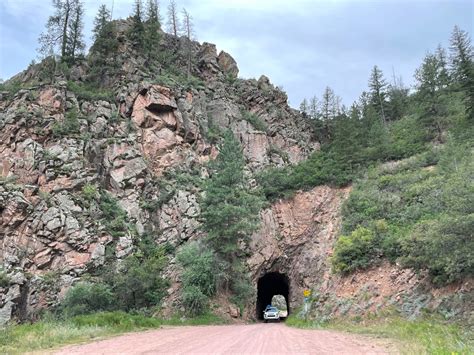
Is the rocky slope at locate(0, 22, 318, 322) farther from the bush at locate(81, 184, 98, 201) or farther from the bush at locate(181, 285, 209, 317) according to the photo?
the bush at locate(181, 285, 209, 317)

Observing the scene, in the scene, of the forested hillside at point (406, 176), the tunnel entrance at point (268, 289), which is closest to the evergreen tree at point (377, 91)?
the forested hillside at point (406, 176)

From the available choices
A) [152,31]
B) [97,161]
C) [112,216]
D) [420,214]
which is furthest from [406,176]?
[152,31]

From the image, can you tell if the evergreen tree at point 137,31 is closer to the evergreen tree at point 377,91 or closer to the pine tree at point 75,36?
the pine tree at point 75,36

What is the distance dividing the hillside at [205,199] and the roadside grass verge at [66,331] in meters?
6.11

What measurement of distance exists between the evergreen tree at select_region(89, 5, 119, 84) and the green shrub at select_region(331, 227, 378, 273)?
3284 centimetres

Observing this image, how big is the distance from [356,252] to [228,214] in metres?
9.86

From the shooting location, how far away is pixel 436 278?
17000 millimetres

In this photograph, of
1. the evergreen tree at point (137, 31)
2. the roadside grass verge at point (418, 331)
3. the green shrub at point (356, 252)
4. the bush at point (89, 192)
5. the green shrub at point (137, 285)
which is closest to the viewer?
A: the roadside grass verge at point (418, 331)

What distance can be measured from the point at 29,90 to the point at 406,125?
150ft

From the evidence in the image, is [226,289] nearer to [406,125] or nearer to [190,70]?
[190,70]

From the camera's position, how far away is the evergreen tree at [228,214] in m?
28.2

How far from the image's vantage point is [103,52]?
4347cm

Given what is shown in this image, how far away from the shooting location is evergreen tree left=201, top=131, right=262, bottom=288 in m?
28.2

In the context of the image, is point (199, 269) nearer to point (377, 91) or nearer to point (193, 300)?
point (193, 300)
